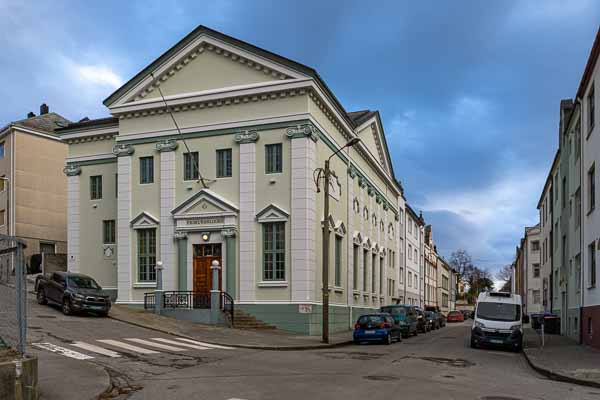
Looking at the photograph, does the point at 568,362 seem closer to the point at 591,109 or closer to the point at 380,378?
the point at 380,378

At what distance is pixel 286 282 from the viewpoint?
27516mm

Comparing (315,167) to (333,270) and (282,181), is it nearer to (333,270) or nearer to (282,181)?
(282,181)

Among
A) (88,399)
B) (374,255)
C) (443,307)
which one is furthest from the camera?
(443,307)

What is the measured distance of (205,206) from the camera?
2923 centimetres

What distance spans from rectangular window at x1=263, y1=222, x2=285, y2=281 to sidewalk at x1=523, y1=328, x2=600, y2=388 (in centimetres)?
1104

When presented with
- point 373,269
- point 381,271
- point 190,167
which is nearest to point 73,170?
point 190,167

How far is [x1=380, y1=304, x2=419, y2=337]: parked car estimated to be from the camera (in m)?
30.8

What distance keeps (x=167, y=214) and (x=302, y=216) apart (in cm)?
712

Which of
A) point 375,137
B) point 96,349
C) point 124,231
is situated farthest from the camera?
point 375,137

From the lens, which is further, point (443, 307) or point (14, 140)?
point (443, 307)

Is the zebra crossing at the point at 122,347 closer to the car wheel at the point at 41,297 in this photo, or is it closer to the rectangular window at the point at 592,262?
the car wheel at the point at 41,297

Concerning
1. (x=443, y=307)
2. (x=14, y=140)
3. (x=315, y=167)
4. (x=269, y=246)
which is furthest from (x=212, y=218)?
(x=443, y=307)

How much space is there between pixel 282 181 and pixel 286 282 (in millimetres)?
4563

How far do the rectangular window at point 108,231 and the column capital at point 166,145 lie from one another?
5543mm
